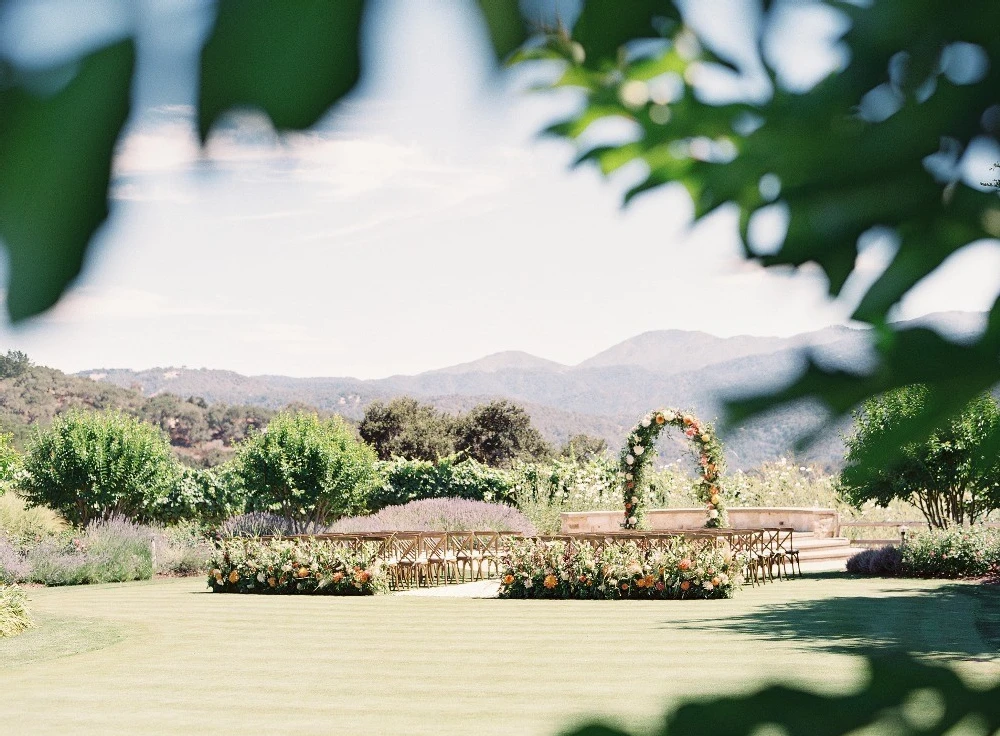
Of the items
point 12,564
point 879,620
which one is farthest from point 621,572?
point 12,564

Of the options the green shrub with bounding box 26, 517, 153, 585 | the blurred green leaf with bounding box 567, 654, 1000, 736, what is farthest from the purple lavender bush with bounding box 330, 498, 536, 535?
the blurred green leaf with bounding box 567, 654, 1000, 736

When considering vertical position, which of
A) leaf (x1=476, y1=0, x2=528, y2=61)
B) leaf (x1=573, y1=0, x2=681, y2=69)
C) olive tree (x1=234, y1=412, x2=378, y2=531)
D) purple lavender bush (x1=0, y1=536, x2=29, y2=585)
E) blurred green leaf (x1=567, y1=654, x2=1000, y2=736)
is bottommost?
purple lavender bush (x1=0, y1=536, x2=29, y2=585)

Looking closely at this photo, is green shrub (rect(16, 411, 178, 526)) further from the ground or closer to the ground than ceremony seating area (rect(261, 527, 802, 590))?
further from the ground

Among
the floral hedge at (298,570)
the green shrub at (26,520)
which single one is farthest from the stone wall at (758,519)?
the green shrub at (26,520)

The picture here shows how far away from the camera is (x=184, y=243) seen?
308mm

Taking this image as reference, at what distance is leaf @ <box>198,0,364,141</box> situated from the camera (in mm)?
264

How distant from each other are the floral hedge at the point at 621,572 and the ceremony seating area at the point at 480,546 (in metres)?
0.22

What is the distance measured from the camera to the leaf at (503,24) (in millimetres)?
291

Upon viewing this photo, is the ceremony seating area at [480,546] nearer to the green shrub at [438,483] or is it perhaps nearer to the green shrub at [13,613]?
the green shrub at [13,613]

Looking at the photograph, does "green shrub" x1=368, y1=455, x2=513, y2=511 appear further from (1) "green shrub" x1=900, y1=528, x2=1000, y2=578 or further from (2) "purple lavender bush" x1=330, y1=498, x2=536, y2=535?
(1) "green shrub" x1=900, y1=528, x2=1000, y2=578

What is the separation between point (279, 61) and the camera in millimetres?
265

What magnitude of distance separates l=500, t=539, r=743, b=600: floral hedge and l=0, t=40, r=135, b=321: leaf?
14024mm

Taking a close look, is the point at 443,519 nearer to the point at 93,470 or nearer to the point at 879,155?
the point at 93,470

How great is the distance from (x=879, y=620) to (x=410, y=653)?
499 cm
